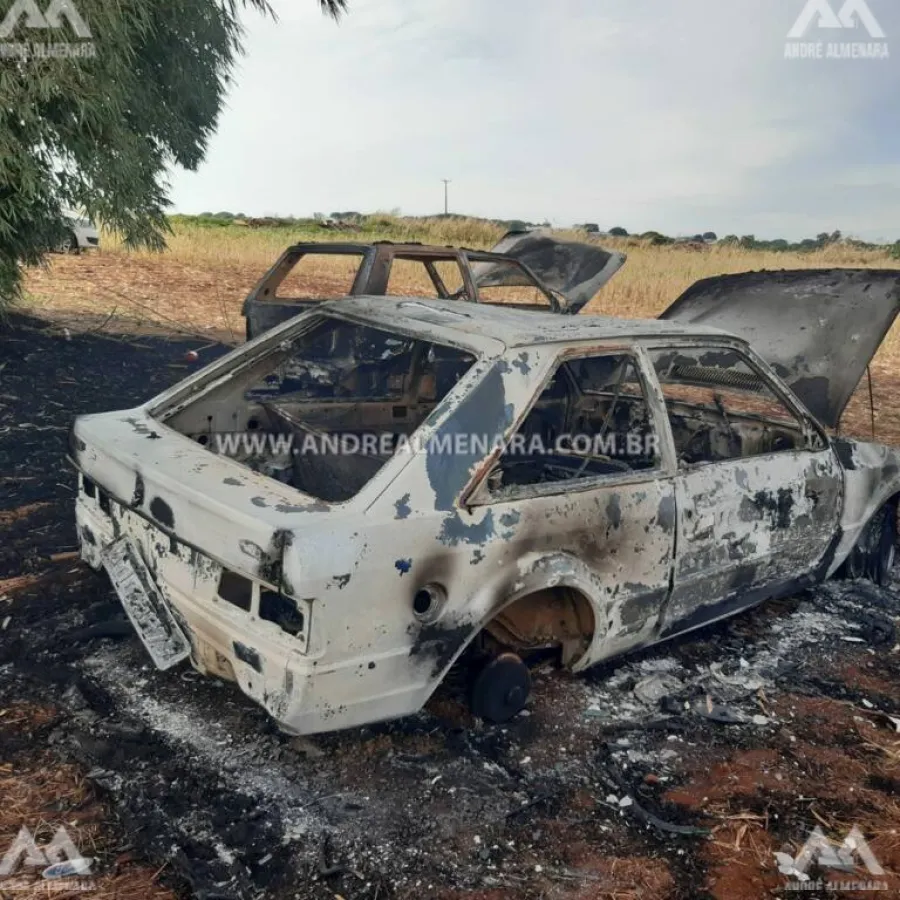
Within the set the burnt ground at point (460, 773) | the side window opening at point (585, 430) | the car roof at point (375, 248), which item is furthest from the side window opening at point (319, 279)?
the burnt ground at point (460, 773)

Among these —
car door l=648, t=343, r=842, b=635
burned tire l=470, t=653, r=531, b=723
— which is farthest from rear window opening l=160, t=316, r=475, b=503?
car door l=648, t=343, r=842, b=635

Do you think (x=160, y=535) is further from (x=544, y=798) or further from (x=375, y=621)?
(x=544, y=798)

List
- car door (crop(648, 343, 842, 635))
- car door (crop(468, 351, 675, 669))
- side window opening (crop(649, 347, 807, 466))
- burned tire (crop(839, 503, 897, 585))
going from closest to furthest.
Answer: car door (crop(468, 351, 675, 669)), car door (crop(648, 343, 842, 635)), side window opening (crop(649, 347, 807, 466)), burned tire (crop(839, 503, 897, 585))

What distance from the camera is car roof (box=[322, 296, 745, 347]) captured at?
3.03 metres

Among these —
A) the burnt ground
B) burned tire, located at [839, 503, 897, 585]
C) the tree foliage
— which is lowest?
the burnt ground

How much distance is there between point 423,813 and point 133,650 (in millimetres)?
1488

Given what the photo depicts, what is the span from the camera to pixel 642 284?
55.3 ft

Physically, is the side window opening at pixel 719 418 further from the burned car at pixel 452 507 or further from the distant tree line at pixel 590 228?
the distant tree line at pixel 590 228

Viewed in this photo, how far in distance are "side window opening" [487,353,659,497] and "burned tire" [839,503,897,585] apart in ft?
4.88

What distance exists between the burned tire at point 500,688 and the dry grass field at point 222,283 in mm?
6965

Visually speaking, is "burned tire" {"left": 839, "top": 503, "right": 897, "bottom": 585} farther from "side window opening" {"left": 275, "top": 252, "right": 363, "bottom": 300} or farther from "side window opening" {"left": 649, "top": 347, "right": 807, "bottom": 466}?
"side window opening" {"left": 275, "top": 252, "right": 363, "bottom": 300}

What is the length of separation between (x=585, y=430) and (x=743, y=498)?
1019 mm

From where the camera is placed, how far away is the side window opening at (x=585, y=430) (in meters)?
3.56

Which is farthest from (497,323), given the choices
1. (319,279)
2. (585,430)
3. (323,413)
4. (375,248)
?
(319,279)
